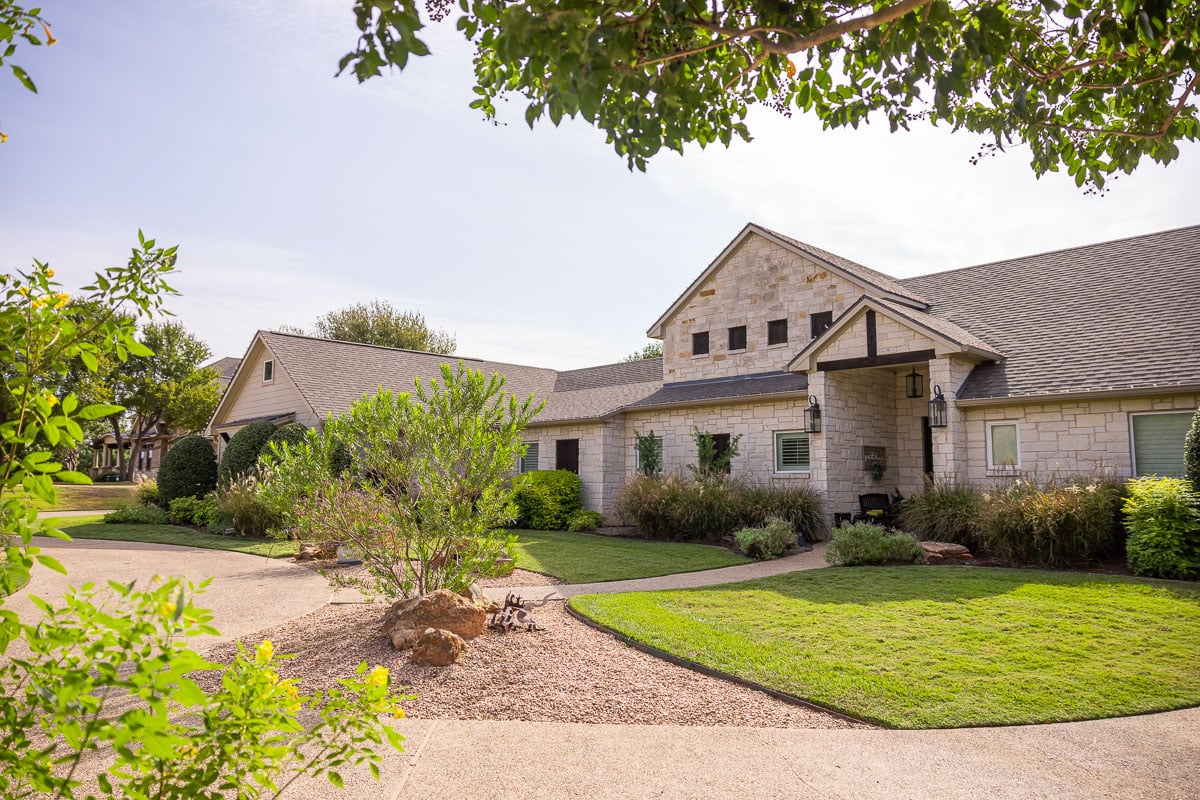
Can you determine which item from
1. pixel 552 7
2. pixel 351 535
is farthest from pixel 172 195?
pixel 552 7

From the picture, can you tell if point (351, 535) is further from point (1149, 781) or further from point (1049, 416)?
point (1049, 416)

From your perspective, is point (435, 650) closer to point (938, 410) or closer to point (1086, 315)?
point (938, 410)

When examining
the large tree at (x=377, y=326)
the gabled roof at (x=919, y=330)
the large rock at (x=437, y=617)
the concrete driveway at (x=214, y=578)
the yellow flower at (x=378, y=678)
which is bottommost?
the concrete driveway at (x=214, y=578)

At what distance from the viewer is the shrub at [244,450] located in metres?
19.6

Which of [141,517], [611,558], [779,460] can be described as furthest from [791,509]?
[141,517]

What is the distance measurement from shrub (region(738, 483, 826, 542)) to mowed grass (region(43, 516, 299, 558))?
9.14 metres

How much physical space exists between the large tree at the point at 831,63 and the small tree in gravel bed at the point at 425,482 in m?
2.96

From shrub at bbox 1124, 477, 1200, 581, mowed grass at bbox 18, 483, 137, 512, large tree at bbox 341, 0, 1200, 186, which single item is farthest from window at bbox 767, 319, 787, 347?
mowed grass at bbox 18, 483, 137, 512

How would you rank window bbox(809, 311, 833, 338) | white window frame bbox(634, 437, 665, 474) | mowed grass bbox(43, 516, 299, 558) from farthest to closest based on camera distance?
white window frame bbox(634, 437, 665, 474), window bbox(809, 311, 833, 338), mowed grass bbox(43, 516, 299, 558)

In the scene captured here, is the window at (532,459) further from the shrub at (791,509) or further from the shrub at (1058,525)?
the shrub at (1058,525)

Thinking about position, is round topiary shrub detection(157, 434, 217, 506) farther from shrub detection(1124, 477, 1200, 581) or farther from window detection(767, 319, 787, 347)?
shrub detection(1124, 477, 1200, 581)

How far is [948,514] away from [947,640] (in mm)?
6414

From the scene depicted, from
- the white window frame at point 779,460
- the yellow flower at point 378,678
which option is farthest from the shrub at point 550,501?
the yellow flower at point 378,678

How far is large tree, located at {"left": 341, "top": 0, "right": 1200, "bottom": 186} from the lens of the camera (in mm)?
3381
